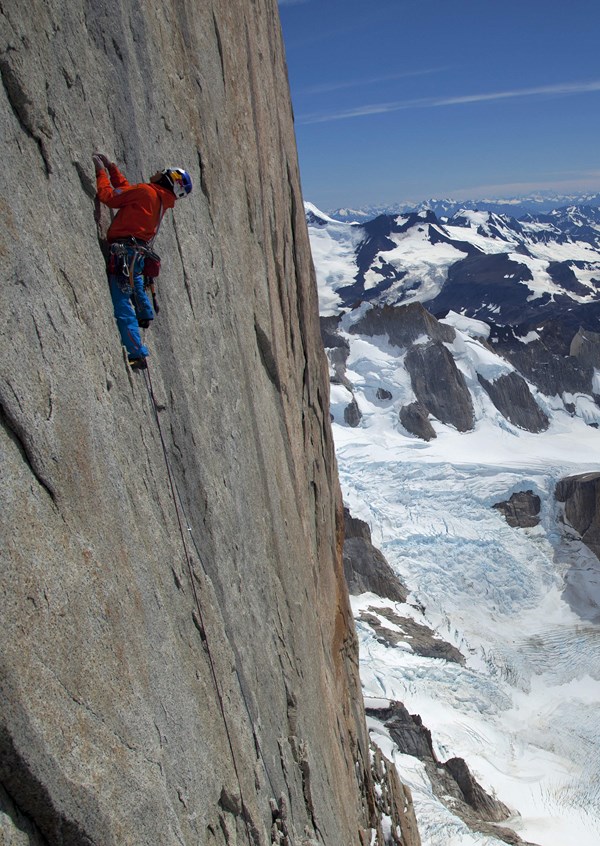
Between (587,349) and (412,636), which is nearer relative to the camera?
(412,636)

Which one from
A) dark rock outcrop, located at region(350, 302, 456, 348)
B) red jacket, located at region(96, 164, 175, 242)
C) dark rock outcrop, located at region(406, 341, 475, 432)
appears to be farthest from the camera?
dark rock outcrop, located at region(350, 302, 456, 348)

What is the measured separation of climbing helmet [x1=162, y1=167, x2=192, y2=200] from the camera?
6008mm

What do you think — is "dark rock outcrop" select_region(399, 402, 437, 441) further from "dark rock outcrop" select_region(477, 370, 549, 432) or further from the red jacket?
the red jacket

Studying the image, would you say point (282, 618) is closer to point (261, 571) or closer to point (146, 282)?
point (261, 571)

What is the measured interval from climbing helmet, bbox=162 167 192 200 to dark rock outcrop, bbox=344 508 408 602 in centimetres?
3704

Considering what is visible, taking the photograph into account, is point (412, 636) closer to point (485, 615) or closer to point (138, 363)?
point (485, 615)

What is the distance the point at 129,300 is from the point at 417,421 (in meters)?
58.0

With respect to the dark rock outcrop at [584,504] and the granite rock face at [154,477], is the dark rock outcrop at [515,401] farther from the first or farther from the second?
the granite rock face at [154,477]

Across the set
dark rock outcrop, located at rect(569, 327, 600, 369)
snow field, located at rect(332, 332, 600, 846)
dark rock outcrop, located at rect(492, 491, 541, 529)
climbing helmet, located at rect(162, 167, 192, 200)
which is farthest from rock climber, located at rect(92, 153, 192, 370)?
dark rock outcrop, located at rect(569, 327, 600, 369)

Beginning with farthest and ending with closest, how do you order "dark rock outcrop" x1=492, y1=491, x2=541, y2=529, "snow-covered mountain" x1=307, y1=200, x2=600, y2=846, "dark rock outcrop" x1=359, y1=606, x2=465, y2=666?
"dark rock outcrop" x1=492, y1=491, x2=541, y2=529 → "dark rock outcrop" x1=359, y1=606, x2=465, y2=666 → "snow-covered mountain" x1=307, y1=200, x2=600, y2=846

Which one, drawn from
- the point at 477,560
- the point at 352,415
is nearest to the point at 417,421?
the point at 352,415

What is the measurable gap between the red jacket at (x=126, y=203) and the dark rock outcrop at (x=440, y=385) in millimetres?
60153

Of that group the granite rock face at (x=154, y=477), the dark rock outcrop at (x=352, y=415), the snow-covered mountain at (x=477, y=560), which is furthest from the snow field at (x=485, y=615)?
the granite rock face at (x=154, y=477)

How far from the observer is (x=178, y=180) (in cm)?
607
